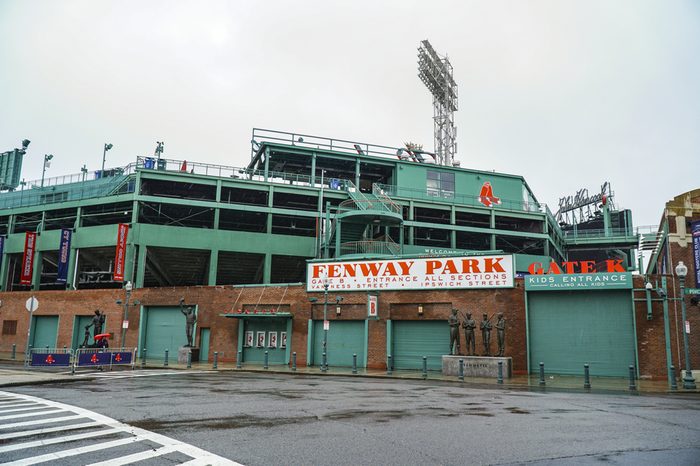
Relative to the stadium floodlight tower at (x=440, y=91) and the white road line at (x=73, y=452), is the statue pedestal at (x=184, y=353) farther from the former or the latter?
the stadium floodlight tower at (x=440, y=91)

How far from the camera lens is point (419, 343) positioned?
30.2m

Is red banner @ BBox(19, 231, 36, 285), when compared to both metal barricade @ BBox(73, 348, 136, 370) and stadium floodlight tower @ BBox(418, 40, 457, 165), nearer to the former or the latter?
metal barricade @ BBox(73, 348, 136, 370)

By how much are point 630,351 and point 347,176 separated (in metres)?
35.3

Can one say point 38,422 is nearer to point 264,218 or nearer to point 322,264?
point 322,264

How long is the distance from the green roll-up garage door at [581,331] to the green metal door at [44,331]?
32.9 meters

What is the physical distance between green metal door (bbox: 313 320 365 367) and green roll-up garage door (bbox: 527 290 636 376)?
9.38 metres

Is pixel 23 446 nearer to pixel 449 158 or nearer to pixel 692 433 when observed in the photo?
pixel 692 433

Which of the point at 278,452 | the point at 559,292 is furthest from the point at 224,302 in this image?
the point at 278,452

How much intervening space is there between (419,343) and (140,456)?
78.1 ft

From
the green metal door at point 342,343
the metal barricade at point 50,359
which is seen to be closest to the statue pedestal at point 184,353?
the metal barricade at point 50,359

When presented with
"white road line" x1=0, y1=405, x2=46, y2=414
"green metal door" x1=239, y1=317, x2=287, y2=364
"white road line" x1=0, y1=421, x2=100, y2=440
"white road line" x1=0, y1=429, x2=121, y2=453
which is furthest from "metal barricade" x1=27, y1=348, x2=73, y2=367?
"white road line" x1=0, y1=429, x2=121, y2=453

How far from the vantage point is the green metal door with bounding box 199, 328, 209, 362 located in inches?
1353

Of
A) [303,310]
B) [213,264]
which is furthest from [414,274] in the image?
[213,264]

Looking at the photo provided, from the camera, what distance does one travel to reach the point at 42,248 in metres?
47.8
